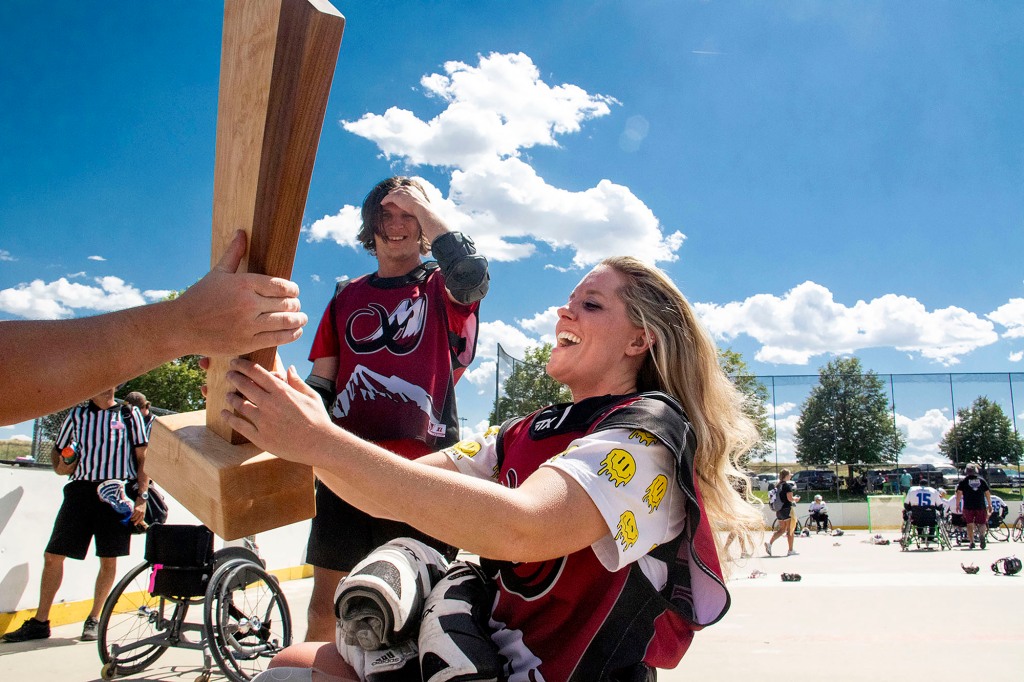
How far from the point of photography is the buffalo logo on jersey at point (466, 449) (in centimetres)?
184

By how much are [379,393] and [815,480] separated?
38.8m

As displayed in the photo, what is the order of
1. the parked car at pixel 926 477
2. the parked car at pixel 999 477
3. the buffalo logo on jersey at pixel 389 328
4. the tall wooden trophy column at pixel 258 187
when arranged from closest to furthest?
the tall wooden trophy column at pixel 258 187 → the buffalo logo on jersey at pixel 389 328 → the parked car at pixel 999 477 → the parked car at pixel 926 477

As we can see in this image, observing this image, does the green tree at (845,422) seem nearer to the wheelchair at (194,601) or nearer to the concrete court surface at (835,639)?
the concrete court surface at (835,639)

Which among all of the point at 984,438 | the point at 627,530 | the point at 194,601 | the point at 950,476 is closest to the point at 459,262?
the point at 627,530

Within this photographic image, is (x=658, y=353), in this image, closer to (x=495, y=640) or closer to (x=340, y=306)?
(x=495, y=640)

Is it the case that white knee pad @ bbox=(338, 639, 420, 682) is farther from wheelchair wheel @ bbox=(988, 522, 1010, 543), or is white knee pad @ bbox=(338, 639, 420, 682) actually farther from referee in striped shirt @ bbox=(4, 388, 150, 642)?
wheelchair wheel @ bbox=(988, 522, 1010, 543)

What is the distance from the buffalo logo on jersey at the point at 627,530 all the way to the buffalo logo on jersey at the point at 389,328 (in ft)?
4.16

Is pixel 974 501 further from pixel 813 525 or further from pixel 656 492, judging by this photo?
pixel 656 492

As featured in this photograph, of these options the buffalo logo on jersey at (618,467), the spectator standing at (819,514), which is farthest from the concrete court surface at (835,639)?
the spectator standing at (819,514)

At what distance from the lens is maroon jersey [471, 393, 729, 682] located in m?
1.31

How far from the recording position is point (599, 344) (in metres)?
1.83

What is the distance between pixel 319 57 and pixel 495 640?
1.09m

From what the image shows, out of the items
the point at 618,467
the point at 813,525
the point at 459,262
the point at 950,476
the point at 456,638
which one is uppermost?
the point at 459,262

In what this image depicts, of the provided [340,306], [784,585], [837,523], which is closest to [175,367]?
[837,523]
